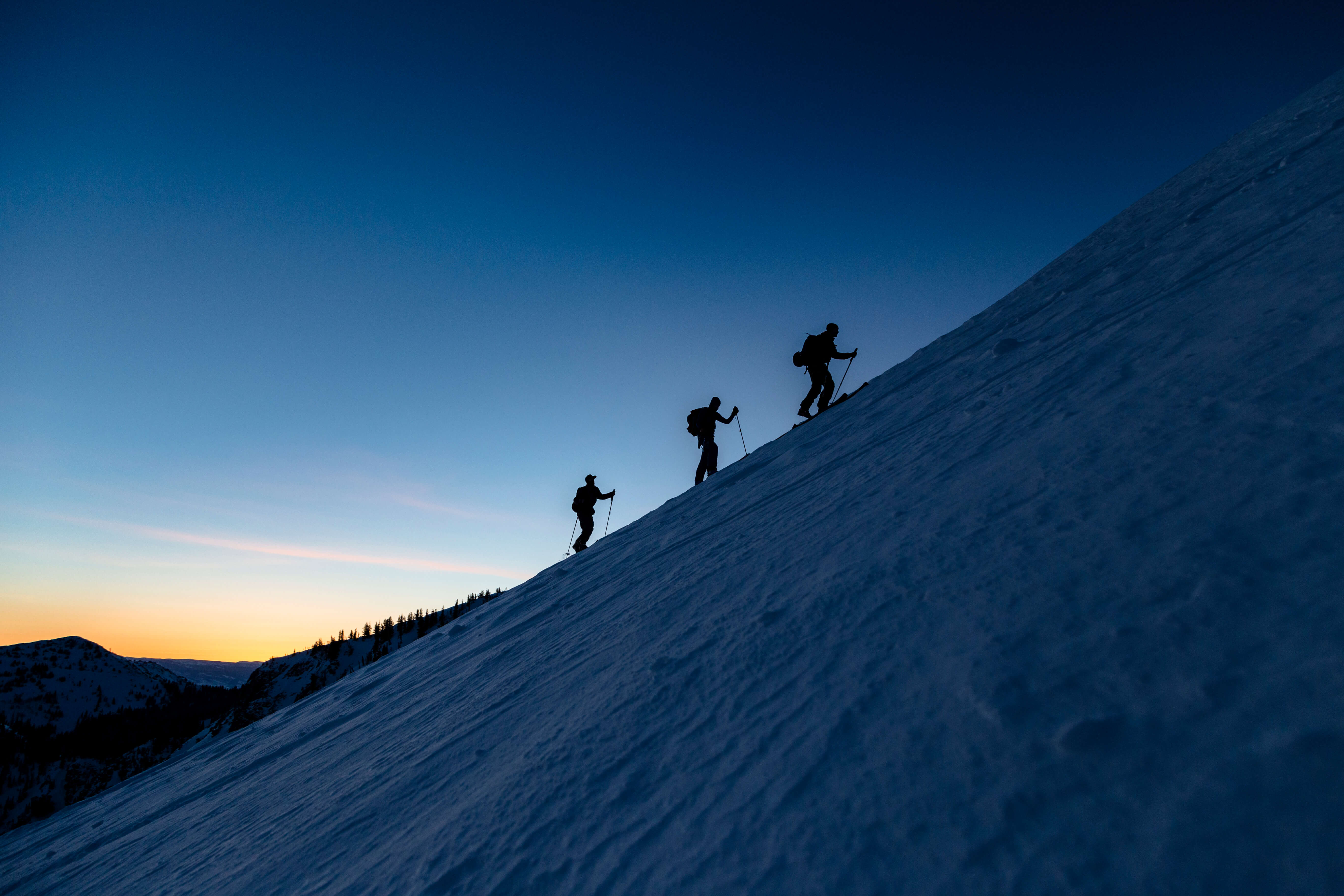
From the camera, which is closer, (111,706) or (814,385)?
(814,385)

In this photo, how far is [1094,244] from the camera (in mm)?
6469

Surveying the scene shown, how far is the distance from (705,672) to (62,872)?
17.3ft

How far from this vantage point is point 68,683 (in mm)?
23031

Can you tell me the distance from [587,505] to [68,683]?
84.0 ft

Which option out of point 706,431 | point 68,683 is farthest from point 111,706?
point 706,431

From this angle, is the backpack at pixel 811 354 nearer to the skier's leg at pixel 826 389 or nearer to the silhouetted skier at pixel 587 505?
the skier's leg at pixel 826 389

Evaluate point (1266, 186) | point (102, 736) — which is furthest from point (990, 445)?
point (102, 736)

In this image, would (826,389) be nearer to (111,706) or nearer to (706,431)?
(706,431)

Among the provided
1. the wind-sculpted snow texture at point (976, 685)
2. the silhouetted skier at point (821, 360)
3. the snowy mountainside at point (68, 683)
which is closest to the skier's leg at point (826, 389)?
the silhouetted skier at point (821, 360)

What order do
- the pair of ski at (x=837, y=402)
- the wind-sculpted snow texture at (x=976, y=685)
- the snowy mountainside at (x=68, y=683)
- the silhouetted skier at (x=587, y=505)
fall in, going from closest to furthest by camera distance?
1. the wind-sculpted snow texture at (x=976, y=685)
2. the pair of ski at (x=837, y=402)
3. the silhouetted skier at (x=587, y=505)
4. the snowy mountainside at (x=68, y=683)

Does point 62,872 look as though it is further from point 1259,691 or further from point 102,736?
point 102,736

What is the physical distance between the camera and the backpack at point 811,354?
8773 mm

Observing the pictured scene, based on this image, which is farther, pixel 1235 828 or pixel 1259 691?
pixel 1259 691

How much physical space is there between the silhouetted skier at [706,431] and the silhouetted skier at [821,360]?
6.06 feet
